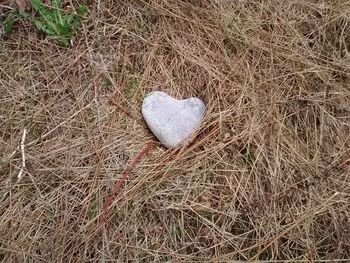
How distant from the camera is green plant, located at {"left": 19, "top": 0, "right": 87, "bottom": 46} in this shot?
2.04 metres

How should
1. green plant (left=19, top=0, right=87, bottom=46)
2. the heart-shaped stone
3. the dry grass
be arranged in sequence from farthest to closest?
green plant (left=19, top=0, right=87, bottom=46), the heart-shaped stone, the dry grass

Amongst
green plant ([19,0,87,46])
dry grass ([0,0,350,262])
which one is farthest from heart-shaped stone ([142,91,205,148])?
green plant ([19,0,87,46])

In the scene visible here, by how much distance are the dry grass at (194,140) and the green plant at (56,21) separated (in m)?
0.04

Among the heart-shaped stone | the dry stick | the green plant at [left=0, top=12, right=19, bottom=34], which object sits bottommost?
the dry stick

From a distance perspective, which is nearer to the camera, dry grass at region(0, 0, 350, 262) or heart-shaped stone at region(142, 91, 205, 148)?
dry grass at region(0, 0, 350, 262)

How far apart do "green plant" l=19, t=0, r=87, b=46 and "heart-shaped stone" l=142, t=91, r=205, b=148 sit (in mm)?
447

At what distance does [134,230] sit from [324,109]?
875mm

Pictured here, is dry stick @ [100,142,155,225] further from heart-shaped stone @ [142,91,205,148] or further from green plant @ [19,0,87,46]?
green plant @ [19,0,87,46]

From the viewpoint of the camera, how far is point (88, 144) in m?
1.89

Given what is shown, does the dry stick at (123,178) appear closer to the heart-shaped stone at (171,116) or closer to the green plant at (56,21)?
the heart-shaped stone at (171,116)

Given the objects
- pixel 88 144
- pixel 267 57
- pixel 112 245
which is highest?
pixel 267 57

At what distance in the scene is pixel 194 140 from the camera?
189 cm

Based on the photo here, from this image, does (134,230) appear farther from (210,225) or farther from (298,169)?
(298,169)

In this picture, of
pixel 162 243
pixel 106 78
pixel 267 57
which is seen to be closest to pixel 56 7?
pixel 106 78
